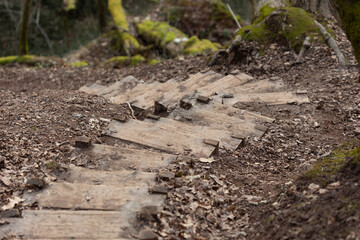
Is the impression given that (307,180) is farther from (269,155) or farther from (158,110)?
(158,110)

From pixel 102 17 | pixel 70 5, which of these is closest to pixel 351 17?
pixel 102 17

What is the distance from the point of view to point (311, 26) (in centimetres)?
763

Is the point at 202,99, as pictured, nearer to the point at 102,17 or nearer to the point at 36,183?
the point at 36,183

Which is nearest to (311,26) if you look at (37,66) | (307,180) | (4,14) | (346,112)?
(346,112)

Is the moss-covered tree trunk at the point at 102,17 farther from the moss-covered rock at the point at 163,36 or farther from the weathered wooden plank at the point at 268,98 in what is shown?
the weathered wooden plank at the point at 268,98

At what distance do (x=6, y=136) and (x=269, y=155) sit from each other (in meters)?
3.07

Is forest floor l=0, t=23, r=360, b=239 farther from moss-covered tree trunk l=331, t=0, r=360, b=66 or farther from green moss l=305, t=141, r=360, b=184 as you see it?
moss-covered tree trunk l=331, t=0, r=360, b=66

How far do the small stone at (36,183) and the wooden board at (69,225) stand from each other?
0.39 m

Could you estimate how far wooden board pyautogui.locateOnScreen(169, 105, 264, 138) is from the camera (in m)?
5.10

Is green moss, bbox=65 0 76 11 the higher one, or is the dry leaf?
the dry leaf

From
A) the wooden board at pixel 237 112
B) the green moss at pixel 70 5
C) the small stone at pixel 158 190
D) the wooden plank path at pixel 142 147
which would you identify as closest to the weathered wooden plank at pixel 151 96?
the wooden plank path at pixel 142 147

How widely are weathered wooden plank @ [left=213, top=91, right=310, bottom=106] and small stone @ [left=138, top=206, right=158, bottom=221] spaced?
3152mm

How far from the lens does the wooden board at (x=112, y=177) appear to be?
370 centimetres

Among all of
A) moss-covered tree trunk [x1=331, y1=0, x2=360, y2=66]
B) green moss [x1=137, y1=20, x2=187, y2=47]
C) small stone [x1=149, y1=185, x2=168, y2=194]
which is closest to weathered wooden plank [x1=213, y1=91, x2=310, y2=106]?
moss-covered tree trunk [x1=331, y1=0, x2=360, y2=66]
